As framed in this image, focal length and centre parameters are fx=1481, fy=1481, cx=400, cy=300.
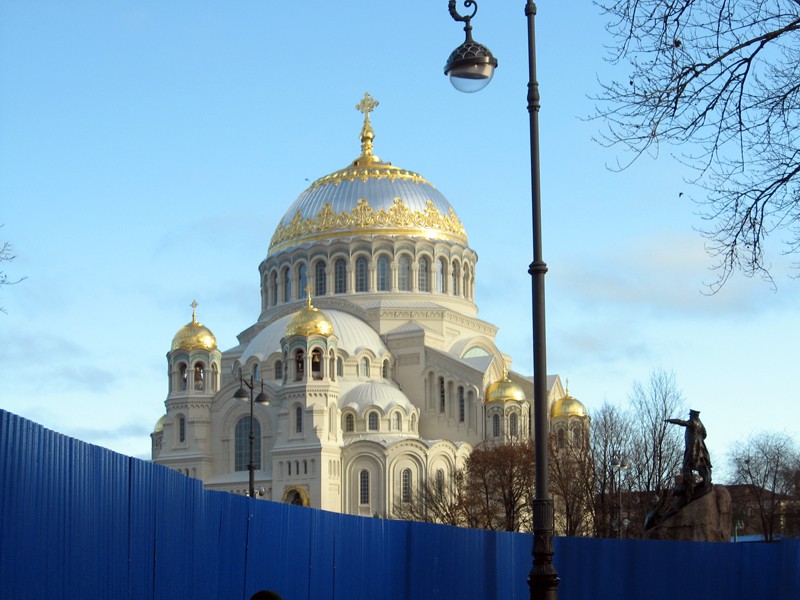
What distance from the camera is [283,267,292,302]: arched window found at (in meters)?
77.8

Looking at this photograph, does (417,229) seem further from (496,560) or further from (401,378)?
(496,560)

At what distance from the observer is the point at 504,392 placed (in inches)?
Answer: 2753

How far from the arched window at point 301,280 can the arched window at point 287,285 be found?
1.74 ft

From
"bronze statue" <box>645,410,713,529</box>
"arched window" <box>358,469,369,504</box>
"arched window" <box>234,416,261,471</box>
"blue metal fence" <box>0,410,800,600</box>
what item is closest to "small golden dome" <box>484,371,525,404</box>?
"arched window" <box>358,469,369,504</box>

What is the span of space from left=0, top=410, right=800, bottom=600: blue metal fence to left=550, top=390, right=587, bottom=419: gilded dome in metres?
47.5

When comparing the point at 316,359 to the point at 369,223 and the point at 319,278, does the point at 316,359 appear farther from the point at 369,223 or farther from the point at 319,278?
the point at 369,223

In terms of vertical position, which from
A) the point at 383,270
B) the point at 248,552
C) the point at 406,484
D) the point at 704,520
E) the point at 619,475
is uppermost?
the point at 383,270

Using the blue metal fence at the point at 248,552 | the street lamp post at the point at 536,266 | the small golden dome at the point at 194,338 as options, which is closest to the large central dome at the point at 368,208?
the small golden dome at the point at 194,338

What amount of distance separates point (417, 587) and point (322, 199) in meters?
56.8

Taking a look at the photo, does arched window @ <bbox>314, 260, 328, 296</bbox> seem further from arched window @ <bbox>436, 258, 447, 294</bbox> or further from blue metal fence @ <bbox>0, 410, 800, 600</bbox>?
blue metal fence @ <bbox>0, 410, 800, 600</bbox>

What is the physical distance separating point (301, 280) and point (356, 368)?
315 inches

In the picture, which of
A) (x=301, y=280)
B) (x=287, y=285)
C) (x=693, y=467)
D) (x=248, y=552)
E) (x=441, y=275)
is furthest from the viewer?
(x=287, y=285)

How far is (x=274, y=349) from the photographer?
71375mm

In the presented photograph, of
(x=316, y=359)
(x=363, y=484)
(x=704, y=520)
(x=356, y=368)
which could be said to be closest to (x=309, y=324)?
(x=316, y=359)
